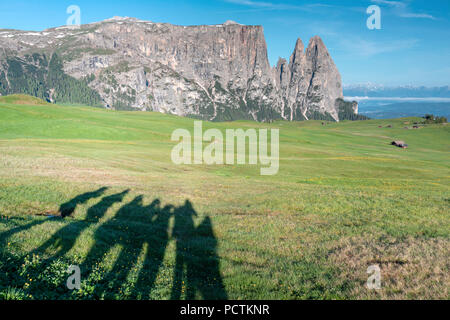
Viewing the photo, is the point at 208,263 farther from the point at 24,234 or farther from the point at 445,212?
the point at 445,212

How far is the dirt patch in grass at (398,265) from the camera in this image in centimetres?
922

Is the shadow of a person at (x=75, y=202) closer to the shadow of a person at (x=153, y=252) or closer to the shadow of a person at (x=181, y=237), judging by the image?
the shadow of a person at (x=153, y=252)

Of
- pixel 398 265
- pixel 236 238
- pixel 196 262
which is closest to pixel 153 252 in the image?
pixel 196 262

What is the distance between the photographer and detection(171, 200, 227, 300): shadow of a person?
937cm

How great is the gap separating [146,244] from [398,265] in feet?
36.4

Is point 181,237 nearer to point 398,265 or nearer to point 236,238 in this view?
point 236,238

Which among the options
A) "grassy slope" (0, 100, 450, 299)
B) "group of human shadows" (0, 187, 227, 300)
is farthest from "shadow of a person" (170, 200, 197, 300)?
"grassy slope" (0, 100, 450, 299)

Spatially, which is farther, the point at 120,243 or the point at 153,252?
the point at 120,243

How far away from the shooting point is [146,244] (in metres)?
13.4

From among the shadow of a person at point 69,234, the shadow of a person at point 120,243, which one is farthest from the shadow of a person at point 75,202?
the shadow of a person at point 120,243

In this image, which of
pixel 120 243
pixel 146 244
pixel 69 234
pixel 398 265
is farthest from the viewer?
pixel 146 244

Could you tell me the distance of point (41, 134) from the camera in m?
67.9

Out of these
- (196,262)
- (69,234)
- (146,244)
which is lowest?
(196,262)

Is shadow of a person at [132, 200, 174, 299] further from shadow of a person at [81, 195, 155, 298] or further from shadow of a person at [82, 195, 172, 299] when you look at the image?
shadow of a person at [81, 195, 155, 298]
